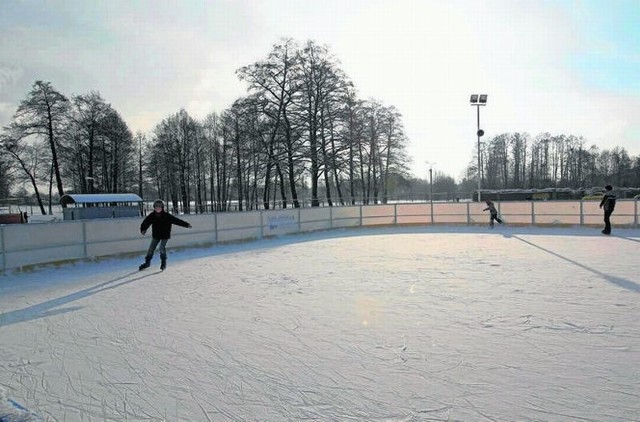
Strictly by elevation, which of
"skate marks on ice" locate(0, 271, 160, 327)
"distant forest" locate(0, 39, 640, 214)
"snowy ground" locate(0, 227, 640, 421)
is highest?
"distant forest" locate(0, 39, 640, 214)

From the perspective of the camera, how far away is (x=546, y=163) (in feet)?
270

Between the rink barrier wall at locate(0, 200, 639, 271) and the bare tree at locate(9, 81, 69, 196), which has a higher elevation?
the bare tree at locate(9, 81, 69, 196)

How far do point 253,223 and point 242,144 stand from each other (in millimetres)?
16458

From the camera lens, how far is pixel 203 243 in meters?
14.6

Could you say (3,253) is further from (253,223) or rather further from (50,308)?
(253,223)

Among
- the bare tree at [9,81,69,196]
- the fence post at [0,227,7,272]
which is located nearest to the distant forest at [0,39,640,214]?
the bare tree at [9,81,69,196]

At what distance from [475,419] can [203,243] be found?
12781 mm

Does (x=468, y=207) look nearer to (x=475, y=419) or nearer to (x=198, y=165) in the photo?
(x=475, y=419)

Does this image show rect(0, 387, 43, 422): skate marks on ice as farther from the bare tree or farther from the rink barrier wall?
the bare tree

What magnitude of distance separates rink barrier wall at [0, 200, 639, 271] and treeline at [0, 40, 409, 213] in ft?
19.5

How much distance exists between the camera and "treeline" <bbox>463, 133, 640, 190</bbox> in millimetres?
79562

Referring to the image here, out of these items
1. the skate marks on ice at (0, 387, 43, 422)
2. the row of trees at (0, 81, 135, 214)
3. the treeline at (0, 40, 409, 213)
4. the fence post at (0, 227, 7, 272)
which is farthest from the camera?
the row of trees at (0, 81, 135, 214)

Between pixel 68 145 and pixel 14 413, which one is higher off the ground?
pixel 68 145

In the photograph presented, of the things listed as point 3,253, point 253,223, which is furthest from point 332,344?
point 253,223
